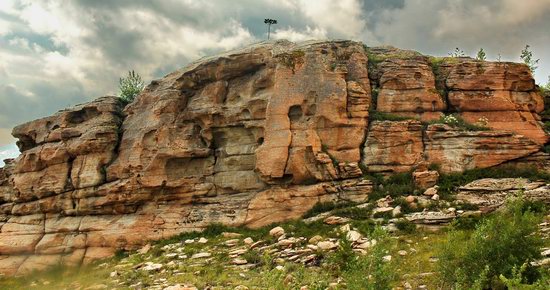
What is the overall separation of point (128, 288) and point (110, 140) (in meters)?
14.3

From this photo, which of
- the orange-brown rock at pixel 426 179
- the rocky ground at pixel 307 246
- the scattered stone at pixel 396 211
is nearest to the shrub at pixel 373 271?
the rocky ground at pixel 307 246

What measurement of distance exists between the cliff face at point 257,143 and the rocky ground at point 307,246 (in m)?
1.73

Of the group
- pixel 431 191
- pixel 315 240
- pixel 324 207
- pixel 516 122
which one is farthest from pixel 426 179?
pixel 315 240

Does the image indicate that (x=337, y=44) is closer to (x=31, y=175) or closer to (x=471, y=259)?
(x=471, y=259)

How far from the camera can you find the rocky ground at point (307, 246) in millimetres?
19438

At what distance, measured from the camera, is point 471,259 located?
571 inches

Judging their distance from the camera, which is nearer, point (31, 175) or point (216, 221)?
point (216, 221)

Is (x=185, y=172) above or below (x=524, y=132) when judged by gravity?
below

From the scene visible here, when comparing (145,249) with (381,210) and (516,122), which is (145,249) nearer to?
(381,210)

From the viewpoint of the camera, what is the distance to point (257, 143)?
29875 mm

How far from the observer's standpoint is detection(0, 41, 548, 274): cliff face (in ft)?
90.5

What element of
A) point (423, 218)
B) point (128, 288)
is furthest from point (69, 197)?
point (423, 218)

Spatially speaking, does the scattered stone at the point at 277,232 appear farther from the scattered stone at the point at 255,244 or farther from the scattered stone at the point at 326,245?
the scattered stone at the point at 326,245

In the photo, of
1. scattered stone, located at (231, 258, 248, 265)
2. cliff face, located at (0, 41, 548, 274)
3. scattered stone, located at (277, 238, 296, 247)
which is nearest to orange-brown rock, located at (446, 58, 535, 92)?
cliff face, located at (0, 41, 548, 274)
